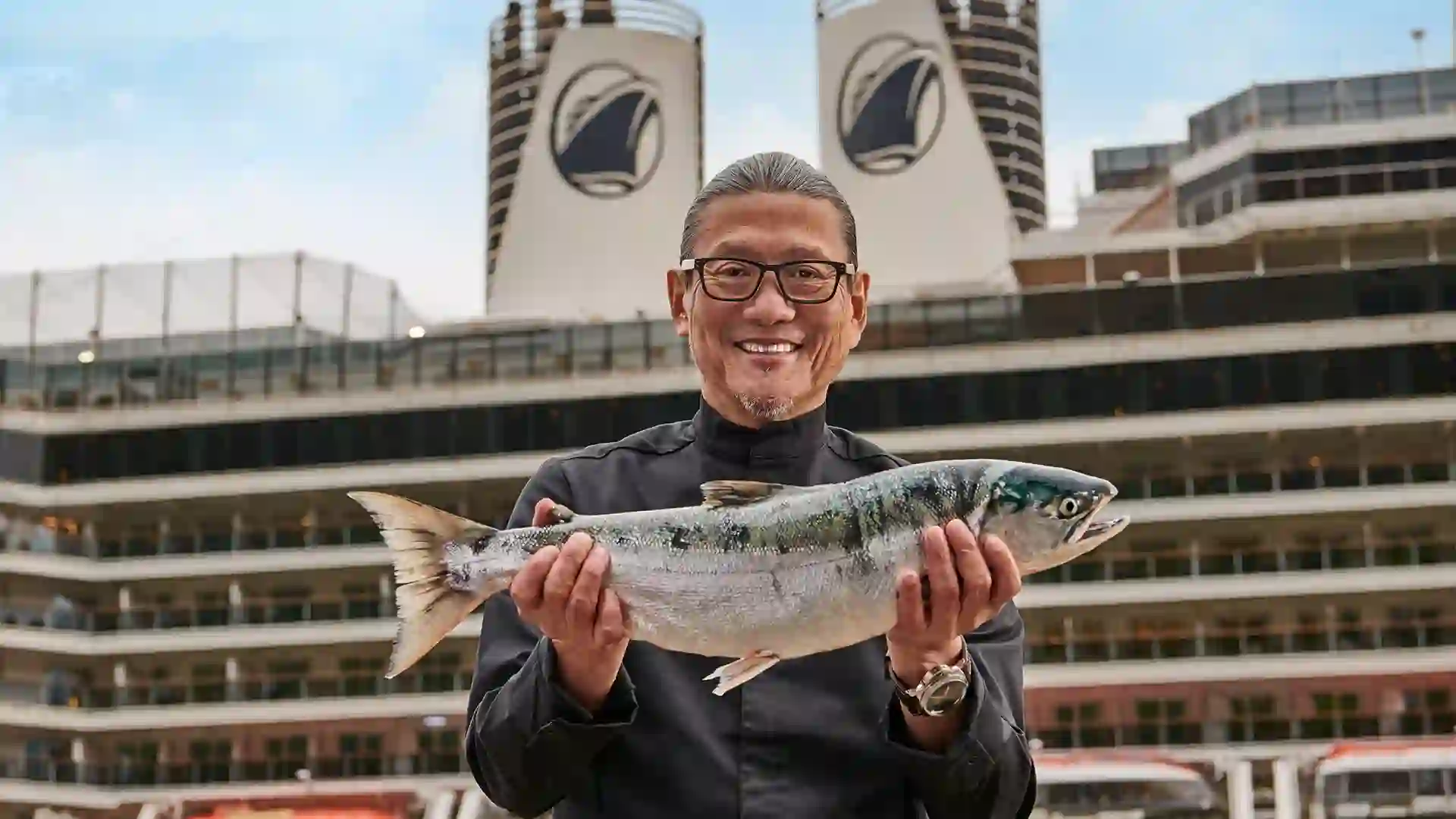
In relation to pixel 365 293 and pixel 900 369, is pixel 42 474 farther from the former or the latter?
pixel 900 369

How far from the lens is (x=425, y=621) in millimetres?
4070

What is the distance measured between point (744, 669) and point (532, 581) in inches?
18.0

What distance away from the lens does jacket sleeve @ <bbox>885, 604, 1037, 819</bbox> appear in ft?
13.1

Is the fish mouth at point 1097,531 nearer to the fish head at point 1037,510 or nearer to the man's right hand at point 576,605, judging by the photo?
the fish head at point 1037,510

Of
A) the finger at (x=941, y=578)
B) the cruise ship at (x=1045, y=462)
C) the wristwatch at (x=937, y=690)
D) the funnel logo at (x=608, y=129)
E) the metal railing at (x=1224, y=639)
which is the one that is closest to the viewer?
A: the finger at (x=941, y=578)

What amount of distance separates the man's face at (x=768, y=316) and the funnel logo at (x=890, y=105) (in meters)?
57.2

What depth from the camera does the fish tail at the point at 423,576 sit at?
4.06 m

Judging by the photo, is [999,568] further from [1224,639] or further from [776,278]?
[1224,639]

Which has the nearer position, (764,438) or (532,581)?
(532,581)

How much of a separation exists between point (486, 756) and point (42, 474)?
A: 2179 inches

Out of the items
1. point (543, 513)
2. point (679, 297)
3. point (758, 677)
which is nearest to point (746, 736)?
point (758, 677)

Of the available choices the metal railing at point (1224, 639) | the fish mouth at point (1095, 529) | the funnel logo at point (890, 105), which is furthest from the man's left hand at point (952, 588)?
the funnel logo at point (890, 105)

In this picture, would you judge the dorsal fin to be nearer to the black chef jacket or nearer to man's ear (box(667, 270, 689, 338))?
the black chef jacket

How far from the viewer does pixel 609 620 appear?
3.87 m
